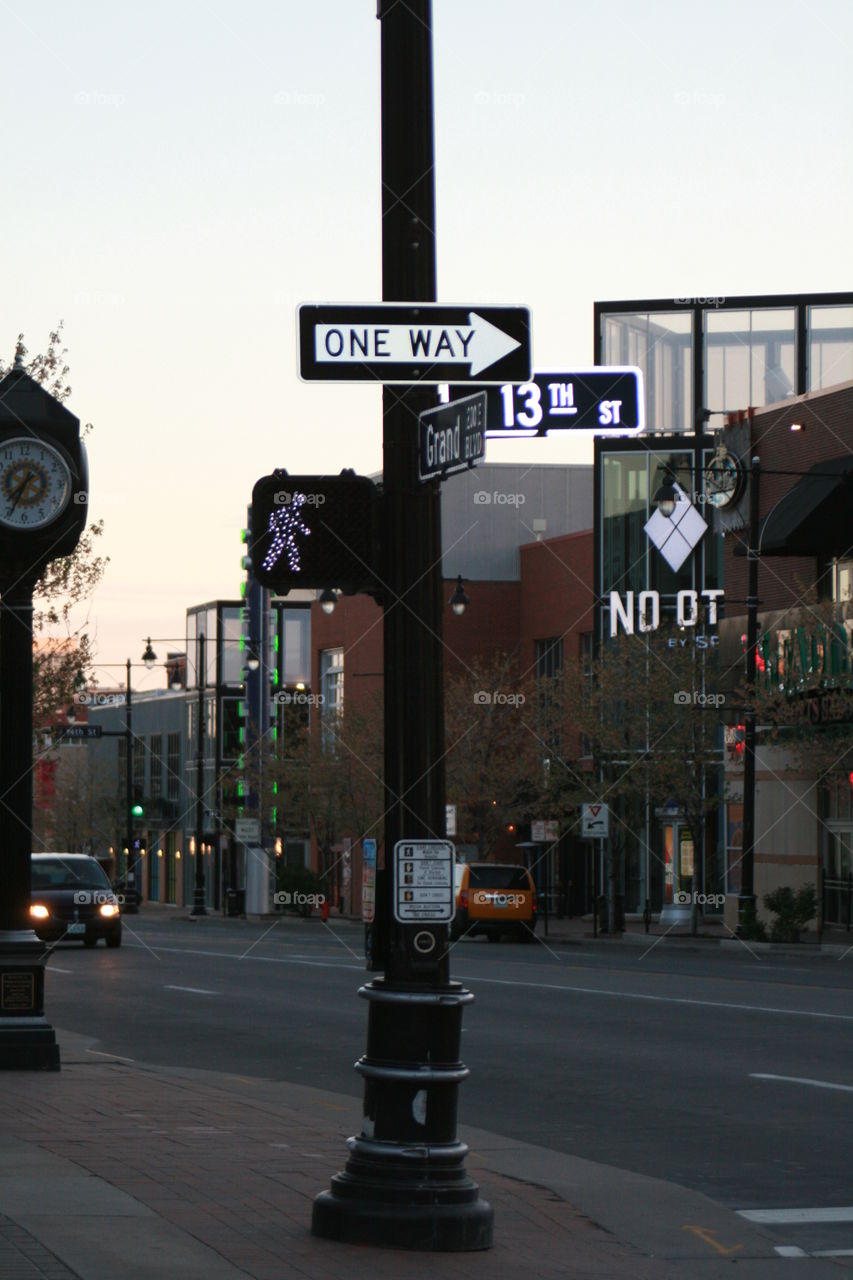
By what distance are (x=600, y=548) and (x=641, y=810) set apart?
10816mm

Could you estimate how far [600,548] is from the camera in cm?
5850

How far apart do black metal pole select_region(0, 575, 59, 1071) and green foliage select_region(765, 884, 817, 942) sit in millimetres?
26842

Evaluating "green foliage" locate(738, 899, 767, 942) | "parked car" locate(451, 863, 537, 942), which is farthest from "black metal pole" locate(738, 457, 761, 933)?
"parked car" locate(451, 863, 537, 942)

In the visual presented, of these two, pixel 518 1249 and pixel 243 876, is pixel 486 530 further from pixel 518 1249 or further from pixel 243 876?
pixel 518 1249

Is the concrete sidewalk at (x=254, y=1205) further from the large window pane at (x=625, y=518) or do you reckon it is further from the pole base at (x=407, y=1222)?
the large window pane at (x=625, y=518)

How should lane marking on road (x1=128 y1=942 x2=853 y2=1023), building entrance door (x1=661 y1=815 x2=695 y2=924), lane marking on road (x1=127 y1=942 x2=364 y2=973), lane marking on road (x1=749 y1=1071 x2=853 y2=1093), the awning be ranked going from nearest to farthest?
lane marking on road (x1=749 y1=1071 x2=853 y2=1093)
lane marking on road (x1=128 y1=942 x2=853 y2=1023)
lane marking on road (x1=127 y1=942 x2=364 y2=973)
the awning
building entrance door (x1=661 y1=815 x2=695 y2=924)

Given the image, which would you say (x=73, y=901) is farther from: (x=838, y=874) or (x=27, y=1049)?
(x=27, y=1049)

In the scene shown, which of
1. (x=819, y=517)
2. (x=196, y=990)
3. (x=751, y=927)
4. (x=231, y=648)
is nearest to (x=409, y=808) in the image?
(x=196, y=990)

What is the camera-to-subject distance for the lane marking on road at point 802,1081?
46.7 feet

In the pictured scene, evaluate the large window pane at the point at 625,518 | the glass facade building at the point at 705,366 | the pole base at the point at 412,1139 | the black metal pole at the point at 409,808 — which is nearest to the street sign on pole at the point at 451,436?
the black metal pole at the point at 409,808

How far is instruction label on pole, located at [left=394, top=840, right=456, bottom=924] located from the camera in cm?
786

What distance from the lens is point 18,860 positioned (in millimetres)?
14484

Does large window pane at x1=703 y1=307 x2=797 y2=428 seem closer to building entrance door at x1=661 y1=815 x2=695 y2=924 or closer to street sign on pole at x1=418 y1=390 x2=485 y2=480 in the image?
building entrance door at x1=661 y1=815 x2=695 y2=924

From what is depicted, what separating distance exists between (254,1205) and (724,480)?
128 ft
